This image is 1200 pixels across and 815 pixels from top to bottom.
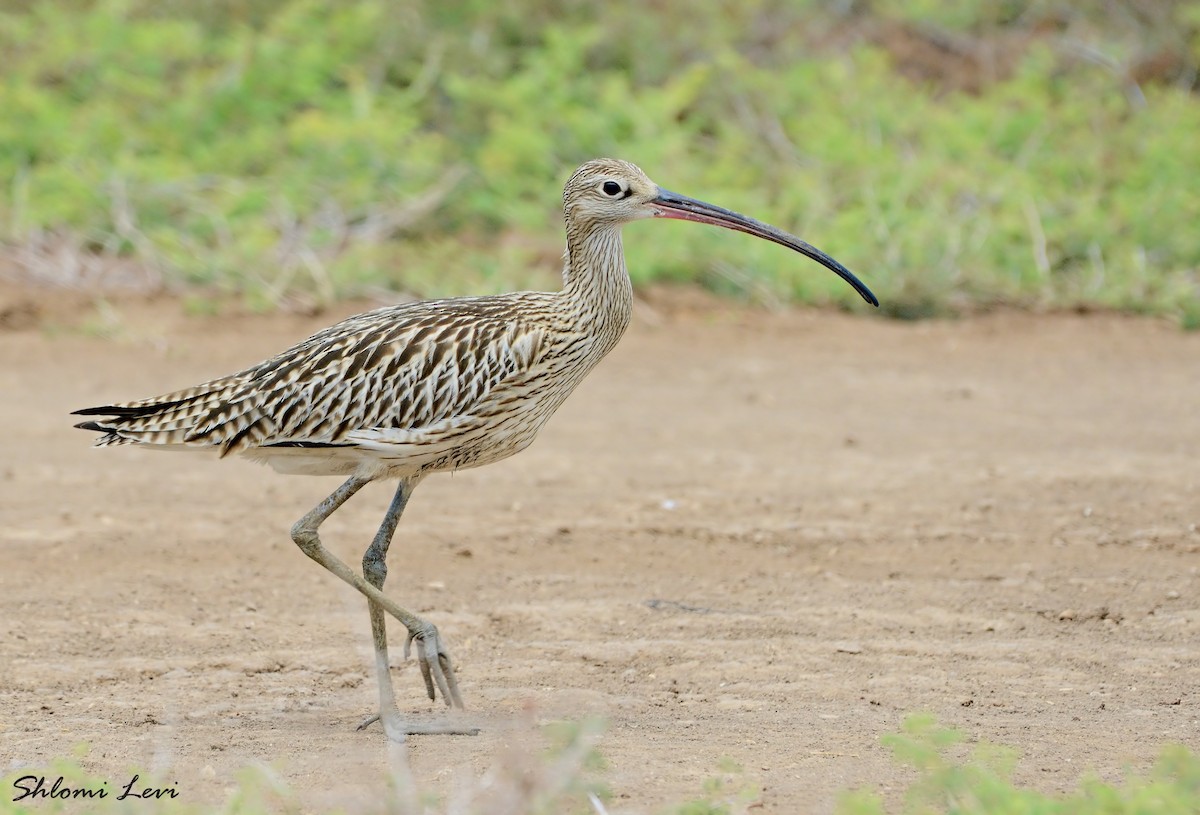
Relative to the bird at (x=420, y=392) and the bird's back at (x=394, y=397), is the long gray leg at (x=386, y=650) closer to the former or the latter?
the bird at (x=420, y=392)

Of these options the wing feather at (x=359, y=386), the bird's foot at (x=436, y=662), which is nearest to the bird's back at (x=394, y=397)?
the wing feather at (x=359, y=386)

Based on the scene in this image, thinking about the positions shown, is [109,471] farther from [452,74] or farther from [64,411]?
[452,74]

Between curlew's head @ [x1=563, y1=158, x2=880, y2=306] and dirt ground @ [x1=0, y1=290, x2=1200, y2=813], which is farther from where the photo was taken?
curlew's head @ [x1=563, y1=158, x2=880, y2=306]

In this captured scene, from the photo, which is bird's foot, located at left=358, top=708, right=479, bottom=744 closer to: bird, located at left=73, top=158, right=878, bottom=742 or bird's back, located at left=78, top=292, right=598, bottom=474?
bird, located at left=73, top=158, right=878, bottom=742

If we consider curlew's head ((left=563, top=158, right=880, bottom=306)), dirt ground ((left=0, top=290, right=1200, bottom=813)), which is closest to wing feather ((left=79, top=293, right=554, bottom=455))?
curlew's head ((left=563, top=158, right=880, bottom=306))

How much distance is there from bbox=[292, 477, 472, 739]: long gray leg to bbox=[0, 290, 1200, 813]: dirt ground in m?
0.17

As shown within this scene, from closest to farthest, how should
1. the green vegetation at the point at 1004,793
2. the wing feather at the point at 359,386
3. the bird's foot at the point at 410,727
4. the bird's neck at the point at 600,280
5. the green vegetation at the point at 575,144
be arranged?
the green vegetation at the point at 1004,793
the bird's foot at the point at 410,727
the wing feather at the point at 359,386
the bird's neck at the point at 600,280
the green vegetation at the point at 575,144

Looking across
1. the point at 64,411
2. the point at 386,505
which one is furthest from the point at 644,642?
the point at 64,411

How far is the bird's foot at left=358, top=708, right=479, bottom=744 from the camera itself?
18.4 ft

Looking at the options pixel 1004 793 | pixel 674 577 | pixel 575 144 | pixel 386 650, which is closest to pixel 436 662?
pixel 386 650

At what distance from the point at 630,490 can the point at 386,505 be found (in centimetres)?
129

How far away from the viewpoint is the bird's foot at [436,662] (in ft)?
19.2
